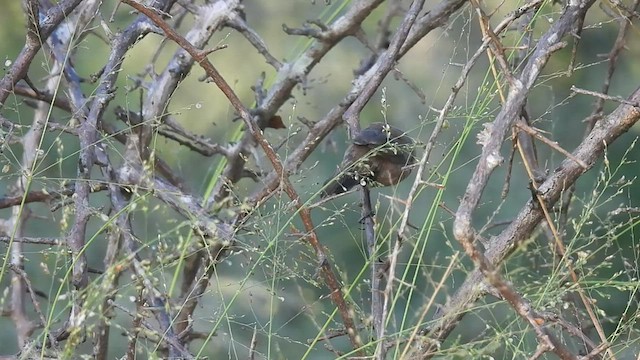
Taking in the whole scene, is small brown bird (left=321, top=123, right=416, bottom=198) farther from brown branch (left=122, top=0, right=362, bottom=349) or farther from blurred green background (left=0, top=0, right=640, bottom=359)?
blurred green background (left=0, top=0, right=640, bottom=359)

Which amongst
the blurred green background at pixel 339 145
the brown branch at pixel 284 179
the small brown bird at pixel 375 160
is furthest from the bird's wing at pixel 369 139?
the blurred green background at pixel 339 145

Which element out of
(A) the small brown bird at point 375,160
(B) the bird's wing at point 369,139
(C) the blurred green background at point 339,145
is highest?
(B) the bird's wing at point 369,139

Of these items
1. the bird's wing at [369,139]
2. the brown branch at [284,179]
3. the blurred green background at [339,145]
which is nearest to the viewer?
the brown branch at [284,179]

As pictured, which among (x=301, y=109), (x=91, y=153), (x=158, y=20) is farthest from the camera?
(x=301, y=109)

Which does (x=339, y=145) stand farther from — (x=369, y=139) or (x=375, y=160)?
(x=369, y=139)

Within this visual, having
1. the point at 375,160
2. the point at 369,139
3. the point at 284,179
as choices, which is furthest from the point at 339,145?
the point at 284,179

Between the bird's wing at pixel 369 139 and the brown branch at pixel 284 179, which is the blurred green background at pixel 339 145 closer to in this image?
the bird's wing at pixel 369 139

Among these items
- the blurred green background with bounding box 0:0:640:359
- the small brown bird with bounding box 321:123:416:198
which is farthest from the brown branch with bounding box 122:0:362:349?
the blurred green background with bounding box 0:0:640:359

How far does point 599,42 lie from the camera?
13.9 ft

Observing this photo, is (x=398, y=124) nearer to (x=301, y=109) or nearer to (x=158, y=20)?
(x=301, y=109)

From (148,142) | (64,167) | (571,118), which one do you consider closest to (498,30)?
(148,142)

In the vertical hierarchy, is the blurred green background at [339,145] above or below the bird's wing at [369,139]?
below

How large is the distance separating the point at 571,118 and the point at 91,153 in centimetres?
277

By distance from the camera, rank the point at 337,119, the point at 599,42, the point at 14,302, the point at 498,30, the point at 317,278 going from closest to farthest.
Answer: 1. the point at 498,30
2. the point at 317,278
3. the point at 337,119
4. the point at 14,302
5. the point at 599,42
